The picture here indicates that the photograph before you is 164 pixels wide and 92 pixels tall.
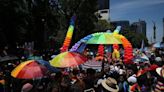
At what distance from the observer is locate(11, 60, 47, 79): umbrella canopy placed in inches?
448

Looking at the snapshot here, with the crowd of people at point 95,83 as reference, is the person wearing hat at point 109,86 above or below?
above

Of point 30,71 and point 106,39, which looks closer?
point 30,71

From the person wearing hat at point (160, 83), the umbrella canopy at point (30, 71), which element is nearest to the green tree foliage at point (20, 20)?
the umbrella canopy at point (30, 71)

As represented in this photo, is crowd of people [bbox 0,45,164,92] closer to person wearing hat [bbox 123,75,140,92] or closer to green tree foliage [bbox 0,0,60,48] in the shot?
person wearing hat [bbox 123,75,140,92]

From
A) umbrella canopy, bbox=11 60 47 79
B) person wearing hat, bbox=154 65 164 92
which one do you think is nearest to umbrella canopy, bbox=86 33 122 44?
umbrella canopy, bbox=11 60 47 79

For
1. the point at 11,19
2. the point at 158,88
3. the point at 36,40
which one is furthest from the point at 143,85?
the point at 36,40

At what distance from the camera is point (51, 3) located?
6556 cm

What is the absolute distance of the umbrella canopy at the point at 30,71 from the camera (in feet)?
37.3

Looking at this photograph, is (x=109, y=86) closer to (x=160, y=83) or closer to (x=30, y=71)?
(x=160, y=83)

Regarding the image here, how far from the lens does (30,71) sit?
11.5m

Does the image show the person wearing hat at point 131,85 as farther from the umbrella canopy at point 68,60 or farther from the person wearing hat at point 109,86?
the person wearing hat at point 109,86

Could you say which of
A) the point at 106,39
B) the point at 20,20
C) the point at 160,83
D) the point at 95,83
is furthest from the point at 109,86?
the point at 20,20

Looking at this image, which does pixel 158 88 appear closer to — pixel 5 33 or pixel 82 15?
pixel 5 33

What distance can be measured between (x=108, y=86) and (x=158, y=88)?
231 cm
